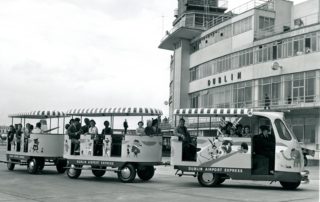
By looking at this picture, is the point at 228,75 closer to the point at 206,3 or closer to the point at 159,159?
the point at 206,3

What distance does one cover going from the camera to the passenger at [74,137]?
19.0 meters

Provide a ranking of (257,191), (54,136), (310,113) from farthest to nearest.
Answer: (310,113) → (54,136) → (257,191)

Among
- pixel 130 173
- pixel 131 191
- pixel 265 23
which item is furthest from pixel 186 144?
pixel 265 23

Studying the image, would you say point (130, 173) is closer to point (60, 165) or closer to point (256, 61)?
point (60, 165)

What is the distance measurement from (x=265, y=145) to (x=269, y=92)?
34.9 m

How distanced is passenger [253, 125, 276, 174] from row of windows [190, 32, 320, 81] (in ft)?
99.5

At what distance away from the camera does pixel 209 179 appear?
54.7 feet

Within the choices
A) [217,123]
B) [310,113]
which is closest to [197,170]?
[217,123]

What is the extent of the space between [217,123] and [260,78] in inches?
1355

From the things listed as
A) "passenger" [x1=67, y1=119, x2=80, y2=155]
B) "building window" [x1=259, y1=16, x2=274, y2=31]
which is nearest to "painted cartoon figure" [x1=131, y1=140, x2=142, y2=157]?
"passenger" [x1=67, y1=119, x2=80, y2=155]

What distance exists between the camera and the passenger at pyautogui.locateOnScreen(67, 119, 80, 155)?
62.3 feet

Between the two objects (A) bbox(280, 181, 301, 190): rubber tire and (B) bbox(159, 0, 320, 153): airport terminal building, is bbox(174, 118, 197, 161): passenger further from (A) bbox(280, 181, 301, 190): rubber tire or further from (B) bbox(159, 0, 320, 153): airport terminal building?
(B) bbox(159, 0, 320, 153): airport terminal building

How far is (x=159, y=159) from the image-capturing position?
18.2 m

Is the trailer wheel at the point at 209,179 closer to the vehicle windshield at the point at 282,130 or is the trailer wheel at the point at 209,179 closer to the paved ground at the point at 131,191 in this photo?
the paved ground at the point at 131,191
